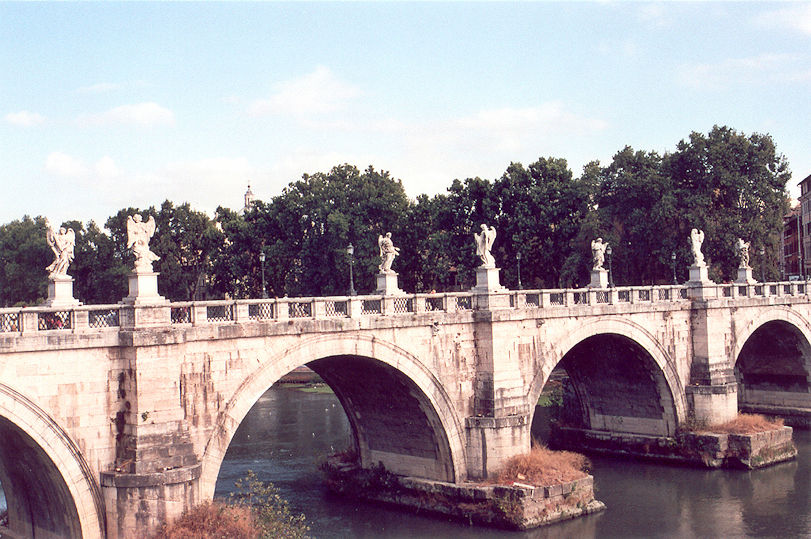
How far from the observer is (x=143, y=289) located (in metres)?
20.5

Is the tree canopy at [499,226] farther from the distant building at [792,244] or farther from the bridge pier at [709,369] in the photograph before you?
the distant building at [792,244]

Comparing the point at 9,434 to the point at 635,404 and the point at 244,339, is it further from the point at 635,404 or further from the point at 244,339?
the point at 635,404

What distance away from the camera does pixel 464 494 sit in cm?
2722

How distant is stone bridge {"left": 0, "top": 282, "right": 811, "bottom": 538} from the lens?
19547 millimetres

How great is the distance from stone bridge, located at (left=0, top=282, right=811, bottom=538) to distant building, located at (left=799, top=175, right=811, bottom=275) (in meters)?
32.3

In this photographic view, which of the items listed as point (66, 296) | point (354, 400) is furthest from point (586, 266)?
point (66, 296)

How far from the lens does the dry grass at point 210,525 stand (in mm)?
19812

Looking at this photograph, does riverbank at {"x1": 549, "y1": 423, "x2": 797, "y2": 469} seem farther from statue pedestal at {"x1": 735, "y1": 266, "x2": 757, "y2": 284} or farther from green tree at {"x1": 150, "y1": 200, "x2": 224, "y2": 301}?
green tree at {"x1": 150, "y1": 200, "x2": 224, "y2": 301}

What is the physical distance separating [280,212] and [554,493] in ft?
123

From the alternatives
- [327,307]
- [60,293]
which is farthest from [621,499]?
[60,293]

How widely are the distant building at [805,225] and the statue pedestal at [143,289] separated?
65567 millimetres

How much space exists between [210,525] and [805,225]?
6935 centimetres

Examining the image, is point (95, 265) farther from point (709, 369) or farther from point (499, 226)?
point (709, 369)

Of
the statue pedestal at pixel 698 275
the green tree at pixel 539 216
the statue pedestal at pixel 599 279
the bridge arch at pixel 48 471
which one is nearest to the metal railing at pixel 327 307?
the statue pedestal at pixel 698 275
